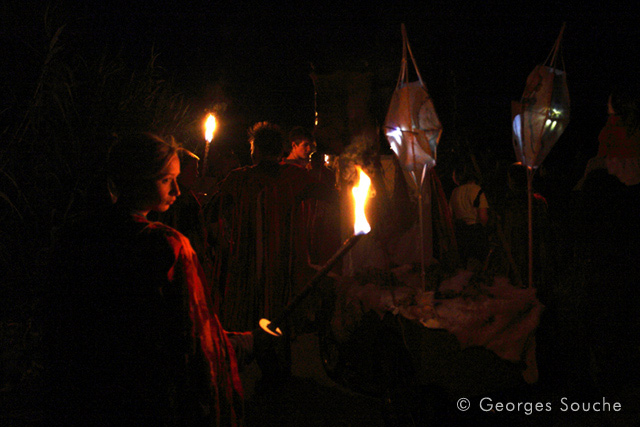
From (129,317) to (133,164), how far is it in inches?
20.0

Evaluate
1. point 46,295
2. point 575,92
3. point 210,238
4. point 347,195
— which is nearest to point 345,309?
point 347,195

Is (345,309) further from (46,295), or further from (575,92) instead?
(575,92)

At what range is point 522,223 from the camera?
498cm

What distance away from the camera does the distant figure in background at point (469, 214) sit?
579 cm

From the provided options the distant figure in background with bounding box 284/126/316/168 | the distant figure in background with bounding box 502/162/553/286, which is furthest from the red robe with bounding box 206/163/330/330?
the distant figure in background with bounding box 502/162/553/286

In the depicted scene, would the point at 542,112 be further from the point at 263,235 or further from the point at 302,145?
the point at 263,235

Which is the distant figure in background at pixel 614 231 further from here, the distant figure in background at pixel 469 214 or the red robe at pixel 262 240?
the red robe at pixel 262 240

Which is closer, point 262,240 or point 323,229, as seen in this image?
point 262,240

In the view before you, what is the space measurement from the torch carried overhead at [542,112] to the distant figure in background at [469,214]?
1.71 metres

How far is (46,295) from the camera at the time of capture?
1.34 m

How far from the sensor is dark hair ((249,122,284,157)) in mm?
3660

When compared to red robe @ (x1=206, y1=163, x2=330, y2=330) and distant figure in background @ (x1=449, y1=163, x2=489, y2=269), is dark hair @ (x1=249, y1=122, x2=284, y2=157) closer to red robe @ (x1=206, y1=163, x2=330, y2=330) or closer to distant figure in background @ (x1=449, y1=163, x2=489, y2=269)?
red robe @ (x1=206, y1=163, x2=330, y2=330)
